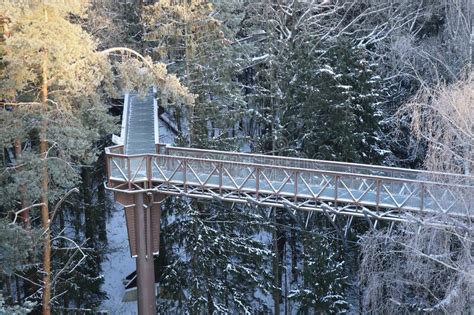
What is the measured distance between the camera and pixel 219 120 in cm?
1755

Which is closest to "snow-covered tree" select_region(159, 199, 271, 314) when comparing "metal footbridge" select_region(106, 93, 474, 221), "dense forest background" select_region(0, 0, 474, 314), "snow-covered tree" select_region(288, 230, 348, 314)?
"dense forest background" select_region(0, 0, 474, 314)

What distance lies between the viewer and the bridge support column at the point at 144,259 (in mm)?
13875

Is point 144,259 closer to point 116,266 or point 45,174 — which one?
point 45,174

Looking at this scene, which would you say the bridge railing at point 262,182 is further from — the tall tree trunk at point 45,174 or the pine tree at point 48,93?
the tall tree trunk at point 45,174

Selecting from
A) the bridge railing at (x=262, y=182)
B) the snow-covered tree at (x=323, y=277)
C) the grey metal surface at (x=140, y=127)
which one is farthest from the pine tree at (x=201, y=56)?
the snow-covered tree at (x=323, y=277)

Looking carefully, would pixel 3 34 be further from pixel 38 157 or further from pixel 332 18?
pixel 332 18

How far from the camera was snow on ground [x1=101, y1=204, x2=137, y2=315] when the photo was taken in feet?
66.6

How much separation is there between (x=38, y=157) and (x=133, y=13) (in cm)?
1057

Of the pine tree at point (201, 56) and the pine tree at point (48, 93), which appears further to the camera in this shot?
the pine tree at point (201, 56)

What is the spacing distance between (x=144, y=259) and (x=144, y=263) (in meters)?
0.11

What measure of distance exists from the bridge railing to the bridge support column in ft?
2.37

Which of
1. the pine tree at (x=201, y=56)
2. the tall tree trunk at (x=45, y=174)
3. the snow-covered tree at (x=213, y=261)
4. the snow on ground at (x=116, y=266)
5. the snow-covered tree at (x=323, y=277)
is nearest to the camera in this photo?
the tall tree trunk at (x=45, y=174)

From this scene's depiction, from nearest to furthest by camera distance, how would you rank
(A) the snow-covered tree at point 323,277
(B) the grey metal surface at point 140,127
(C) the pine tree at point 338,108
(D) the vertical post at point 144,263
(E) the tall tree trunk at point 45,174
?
(E) the tall tree trunk at point 45,174 < (D) the vertical post at point 144,263 < (B) the grey metal surface at point 140,127 < (A) the snow-covered tree at point 323,277 < (C) the pine tree at point 338,108

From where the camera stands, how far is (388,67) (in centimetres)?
2066
